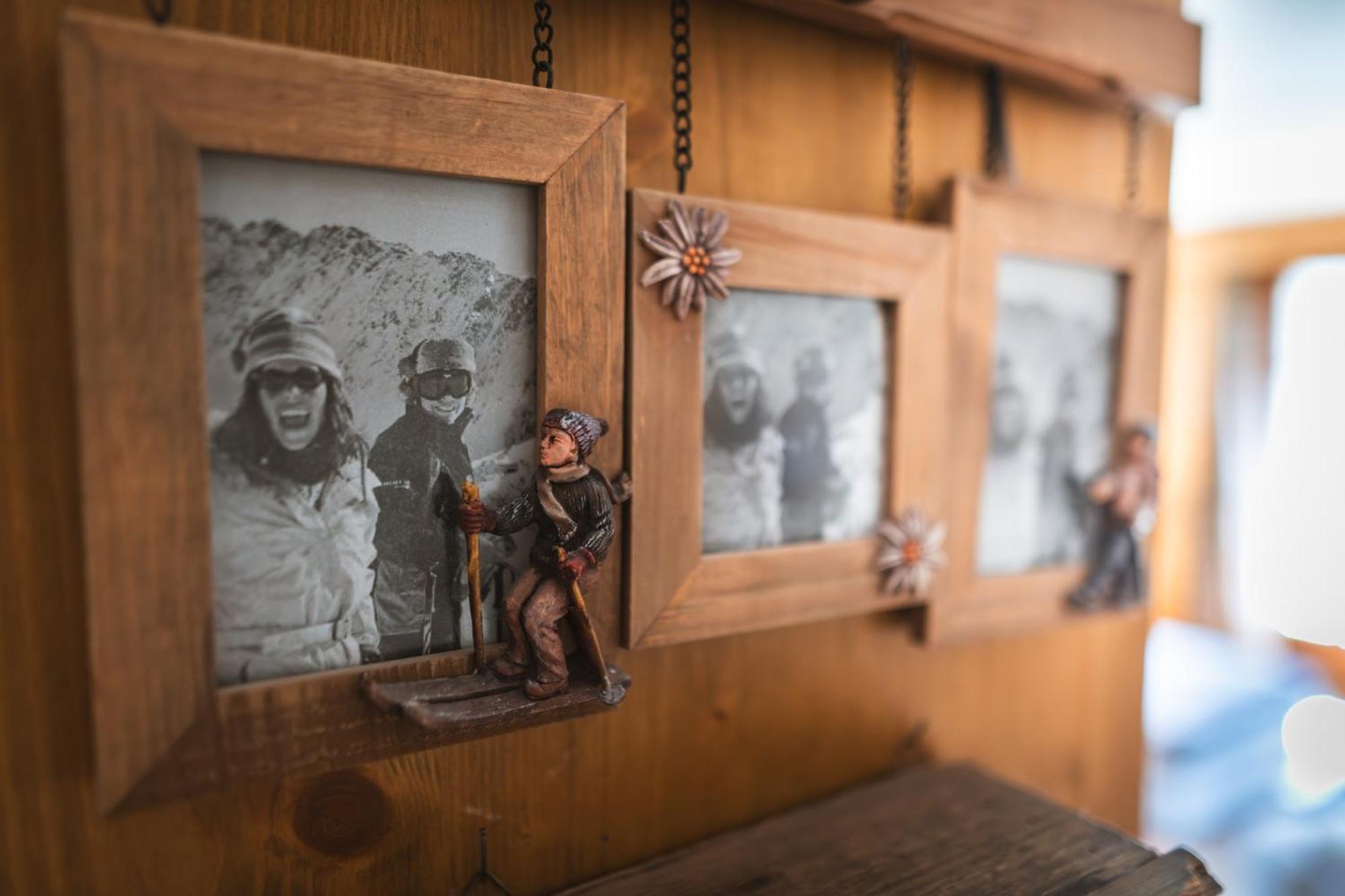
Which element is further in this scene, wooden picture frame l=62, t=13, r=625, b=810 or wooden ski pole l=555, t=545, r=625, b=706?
wooden ski pole l=555, t=545, r=625, b=706

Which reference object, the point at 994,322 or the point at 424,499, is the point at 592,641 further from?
the point at 994,322

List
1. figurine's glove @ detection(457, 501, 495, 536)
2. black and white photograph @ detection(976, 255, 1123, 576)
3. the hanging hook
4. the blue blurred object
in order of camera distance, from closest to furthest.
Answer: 1. figurine's glove @ detection(457, 501, 495, 536)
2. the hanging hook
3. black and white photograph @ detection(976, 255, 1123, 576)
4. the blue blurred object

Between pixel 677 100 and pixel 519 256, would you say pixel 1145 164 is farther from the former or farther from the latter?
pixel 519 256

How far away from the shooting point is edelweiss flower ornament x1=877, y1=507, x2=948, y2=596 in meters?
0.83

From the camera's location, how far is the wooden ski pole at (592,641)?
608 millimetres

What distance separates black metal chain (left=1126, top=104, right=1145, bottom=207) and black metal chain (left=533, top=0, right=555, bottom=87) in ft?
2.68

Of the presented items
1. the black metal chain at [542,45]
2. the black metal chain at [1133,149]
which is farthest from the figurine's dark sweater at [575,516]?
the black metal chain at [1133,149]

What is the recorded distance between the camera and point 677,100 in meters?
0.73

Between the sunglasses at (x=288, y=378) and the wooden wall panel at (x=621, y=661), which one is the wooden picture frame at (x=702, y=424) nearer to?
the wooden wall panel at (x=621, y=661)

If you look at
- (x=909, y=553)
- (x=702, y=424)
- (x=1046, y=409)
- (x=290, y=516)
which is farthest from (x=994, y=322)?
(x=290, y=516)

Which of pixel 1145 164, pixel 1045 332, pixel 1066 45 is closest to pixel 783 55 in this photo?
pixel 1066 45

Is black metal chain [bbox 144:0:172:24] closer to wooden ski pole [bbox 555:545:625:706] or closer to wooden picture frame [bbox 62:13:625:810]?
wooden picture frame [bbox 62:13:625:810]

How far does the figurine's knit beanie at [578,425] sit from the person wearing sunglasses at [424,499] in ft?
0.24

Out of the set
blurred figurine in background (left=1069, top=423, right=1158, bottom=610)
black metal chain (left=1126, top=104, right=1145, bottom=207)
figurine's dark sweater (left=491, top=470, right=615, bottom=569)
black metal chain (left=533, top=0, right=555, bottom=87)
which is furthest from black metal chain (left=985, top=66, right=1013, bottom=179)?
figurine's dark sweater (left=491, top=470, right=615, bottom=569)
